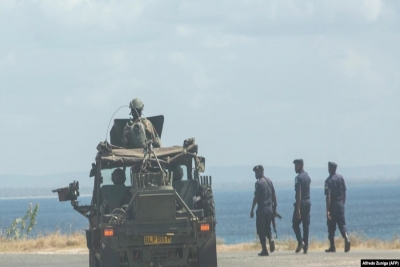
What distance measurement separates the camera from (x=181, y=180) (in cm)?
1809

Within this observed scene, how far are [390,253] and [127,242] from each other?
7.47m

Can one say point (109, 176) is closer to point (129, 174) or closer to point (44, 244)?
point (129, 174)

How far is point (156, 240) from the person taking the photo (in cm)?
1656

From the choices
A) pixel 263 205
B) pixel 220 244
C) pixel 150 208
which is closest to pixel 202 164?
pixel 150 208

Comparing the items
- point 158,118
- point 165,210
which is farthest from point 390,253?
point 165,210

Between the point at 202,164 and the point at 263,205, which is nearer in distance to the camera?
the point at 202,164

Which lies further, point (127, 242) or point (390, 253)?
point (390, 253)

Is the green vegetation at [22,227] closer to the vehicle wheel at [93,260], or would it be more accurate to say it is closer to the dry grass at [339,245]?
the dry grass at [339,245]

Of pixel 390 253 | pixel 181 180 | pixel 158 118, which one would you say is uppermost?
pixel 158 118

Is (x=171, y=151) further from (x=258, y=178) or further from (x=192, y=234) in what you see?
(x=258, y=178)

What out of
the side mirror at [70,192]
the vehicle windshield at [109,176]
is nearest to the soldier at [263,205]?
the vehicle windshield at [109,176]

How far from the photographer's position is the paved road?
65.9 ft

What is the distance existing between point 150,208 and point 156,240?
52 centimetres

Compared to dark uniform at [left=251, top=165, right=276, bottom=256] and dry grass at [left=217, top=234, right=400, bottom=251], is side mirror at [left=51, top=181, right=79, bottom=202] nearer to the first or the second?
dark uniform at [left=251, top=165, right=276, bottom=256]
